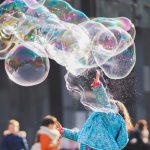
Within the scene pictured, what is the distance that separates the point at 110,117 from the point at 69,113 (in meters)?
9.01

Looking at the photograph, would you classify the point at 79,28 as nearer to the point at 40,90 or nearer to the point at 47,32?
the point at 47,32

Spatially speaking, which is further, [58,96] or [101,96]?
[58,96]

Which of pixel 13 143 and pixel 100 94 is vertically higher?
pixel 100 94

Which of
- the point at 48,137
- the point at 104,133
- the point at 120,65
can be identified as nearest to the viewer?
the point at 104,133

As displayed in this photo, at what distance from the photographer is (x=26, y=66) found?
7875mm

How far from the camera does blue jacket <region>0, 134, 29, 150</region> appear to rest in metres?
10.8

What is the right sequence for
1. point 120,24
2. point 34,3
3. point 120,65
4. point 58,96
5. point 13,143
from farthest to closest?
point 58,96 → point 13,143 → point 120,24 → point 34,3 → point 120,65

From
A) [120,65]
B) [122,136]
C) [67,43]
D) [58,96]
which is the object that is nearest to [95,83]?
[122,136]

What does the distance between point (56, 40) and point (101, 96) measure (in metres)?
1.17

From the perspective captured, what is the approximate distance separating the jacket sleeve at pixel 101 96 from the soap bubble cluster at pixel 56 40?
2.01 feet

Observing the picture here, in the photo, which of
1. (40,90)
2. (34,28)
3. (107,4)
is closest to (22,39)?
(34,28)

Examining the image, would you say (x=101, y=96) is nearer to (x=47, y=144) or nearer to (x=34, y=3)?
(x=34, y=3)

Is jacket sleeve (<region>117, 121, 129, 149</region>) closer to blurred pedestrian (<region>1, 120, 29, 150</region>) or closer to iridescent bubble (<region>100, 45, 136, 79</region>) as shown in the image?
iridescent bubble (<region>100, 45, 136, 79</region>)

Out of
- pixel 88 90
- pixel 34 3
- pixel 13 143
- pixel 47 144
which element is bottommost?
pixel 13 143
